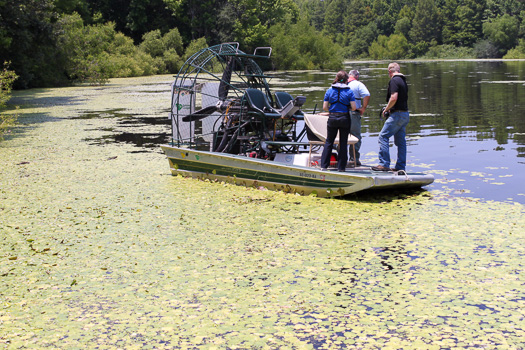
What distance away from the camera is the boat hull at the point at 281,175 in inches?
336

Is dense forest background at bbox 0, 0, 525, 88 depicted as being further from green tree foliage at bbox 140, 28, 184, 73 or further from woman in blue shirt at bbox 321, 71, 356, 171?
woman in blue shirt at bbox 321, 71, 356, 171

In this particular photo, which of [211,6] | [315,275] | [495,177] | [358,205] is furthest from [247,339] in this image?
[211,6]

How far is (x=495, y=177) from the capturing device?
10.1 meters

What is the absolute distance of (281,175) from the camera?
923 centimetres

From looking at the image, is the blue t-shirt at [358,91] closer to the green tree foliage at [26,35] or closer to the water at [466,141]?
the water at [466,141]

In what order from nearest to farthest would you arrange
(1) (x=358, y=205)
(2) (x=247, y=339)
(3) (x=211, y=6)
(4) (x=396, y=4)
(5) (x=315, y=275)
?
(2) (x=247, y=339), (5) (x=315, y=275), (1) (x=358, y=205), (3) (x=211, y=6), (4) (x=396, y=4)

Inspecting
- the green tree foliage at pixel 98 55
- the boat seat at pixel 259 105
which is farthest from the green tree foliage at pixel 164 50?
the boat seat at pixel 259 105

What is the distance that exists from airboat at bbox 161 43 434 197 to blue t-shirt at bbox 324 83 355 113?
54 centimetres

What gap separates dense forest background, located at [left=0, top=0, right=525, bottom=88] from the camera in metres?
30.8

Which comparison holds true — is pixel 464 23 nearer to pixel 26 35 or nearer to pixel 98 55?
pixel 98 55

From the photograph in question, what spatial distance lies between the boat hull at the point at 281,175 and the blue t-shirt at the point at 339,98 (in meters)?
0.95

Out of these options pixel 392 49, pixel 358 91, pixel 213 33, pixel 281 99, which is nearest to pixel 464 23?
pixel 392 49

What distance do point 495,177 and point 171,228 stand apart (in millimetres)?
5716

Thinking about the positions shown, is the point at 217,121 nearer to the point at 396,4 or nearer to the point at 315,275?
the point at 315,275
